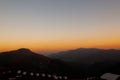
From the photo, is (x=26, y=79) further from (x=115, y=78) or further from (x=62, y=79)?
(x=115, y=78)

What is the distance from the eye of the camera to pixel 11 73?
123938 mm

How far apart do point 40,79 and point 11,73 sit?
78.5 ft

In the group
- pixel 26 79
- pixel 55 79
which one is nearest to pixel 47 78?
pixel 55 79

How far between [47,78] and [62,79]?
9.78m

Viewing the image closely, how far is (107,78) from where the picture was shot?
98.8 metres

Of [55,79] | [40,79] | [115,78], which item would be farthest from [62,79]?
[115,78]

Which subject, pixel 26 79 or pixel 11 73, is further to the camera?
pixel 11 73

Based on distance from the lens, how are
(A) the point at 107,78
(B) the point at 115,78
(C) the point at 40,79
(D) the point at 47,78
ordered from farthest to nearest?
1. (D) the point at 47,78
2. (C) the point at 40,79
3. (A) the point at 107,78
4. (B) the point at 115,78

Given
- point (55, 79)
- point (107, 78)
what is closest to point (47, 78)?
point (55, 79)

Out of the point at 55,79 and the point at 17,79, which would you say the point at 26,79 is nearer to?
the point at 17,79

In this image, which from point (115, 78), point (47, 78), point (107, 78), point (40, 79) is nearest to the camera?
point (115, 78)

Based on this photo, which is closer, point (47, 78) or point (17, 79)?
point (17, 79)

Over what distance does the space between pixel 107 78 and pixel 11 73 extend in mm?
60280

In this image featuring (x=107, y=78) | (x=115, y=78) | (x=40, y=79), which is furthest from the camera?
(x=40, y=79)
